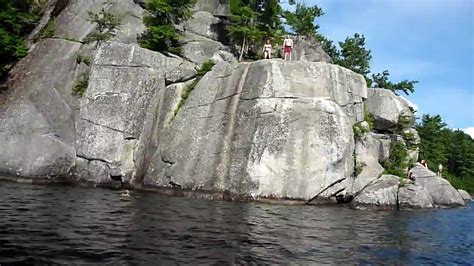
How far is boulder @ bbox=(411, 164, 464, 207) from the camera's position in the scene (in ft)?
109

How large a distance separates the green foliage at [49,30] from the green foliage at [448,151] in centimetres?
4770

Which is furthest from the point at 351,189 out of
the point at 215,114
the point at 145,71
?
the point at 145,71

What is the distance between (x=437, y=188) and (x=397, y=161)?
4.05m

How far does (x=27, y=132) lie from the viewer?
2825 cm

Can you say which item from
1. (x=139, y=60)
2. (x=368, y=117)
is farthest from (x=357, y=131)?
(x=139, y=60)

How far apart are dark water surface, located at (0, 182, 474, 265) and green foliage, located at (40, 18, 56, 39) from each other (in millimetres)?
15612

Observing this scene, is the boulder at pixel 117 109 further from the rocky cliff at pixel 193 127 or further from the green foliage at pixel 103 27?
the green foliage at pixel 103 27

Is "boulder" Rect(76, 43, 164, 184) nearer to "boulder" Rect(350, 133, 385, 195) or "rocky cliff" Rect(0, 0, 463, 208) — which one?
"rocky cliff" Rect(0, 0, 463, 208)

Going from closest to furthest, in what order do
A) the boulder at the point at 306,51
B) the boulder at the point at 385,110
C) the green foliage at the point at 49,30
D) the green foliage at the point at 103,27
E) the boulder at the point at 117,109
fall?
the boulder at the point at 117,109 → the green foliage at the point at 103,27 → the green foliage at the point at 49,30 → the boulder at the point at 385,110 → the boulder at the point at 306,51

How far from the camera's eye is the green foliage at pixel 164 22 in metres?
33.5

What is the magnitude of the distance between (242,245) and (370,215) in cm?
1284

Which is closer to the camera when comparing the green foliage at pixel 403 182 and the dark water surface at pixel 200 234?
the dark water surface at pixel 200 234

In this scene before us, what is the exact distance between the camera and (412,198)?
28.4m

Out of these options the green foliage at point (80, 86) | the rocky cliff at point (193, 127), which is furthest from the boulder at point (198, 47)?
the green foliage at point (80, 86)
